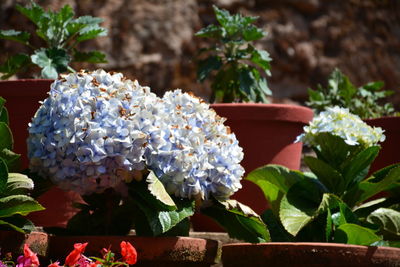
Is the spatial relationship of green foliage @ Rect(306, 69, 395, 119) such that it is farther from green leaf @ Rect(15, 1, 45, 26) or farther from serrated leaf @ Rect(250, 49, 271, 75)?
green leaf @ Rect(15, 1, 45, 26)

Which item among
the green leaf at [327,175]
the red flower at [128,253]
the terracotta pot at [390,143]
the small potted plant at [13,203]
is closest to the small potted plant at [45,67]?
the small potted plant at [13,203]

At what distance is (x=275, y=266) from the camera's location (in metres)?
2.13

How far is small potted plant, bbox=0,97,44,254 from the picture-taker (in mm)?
1832

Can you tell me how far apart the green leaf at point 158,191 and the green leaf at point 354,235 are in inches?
23.9

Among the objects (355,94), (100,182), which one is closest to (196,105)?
(100,182)

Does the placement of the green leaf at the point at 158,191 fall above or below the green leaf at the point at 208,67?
below

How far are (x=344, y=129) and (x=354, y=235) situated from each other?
0.38 m

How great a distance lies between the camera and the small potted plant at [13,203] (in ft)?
6.01

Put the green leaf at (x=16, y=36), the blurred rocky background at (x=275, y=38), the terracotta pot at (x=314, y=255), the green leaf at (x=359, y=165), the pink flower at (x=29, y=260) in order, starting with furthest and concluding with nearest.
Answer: the blurred rocky background at (x=275, y=38)
the green leaf at (x=16, y=36)
the green leaf at (x=359, y=165)
the terracotta pot at (x=314, y=255)
the pink flower at (x=29, y=260)

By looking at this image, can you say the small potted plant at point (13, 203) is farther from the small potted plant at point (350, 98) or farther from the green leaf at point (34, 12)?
the small potted plant at point (350, 98)

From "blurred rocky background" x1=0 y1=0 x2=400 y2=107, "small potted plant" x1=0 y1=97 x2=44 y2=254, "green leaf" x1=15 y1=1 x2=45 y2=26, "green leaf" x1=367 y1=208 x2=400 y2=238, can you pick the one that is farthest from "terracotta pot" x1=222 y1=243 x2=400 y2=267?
"blurred rocky background" x1=0 y1=0 x2=400 y2=107

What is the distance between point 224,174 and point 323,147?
576mm

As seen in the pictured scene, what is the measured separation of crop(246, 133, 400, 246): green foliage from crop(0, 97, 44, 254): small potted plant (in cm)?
82

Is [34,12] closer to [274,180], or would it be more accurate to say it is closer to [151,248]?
[274,180]
